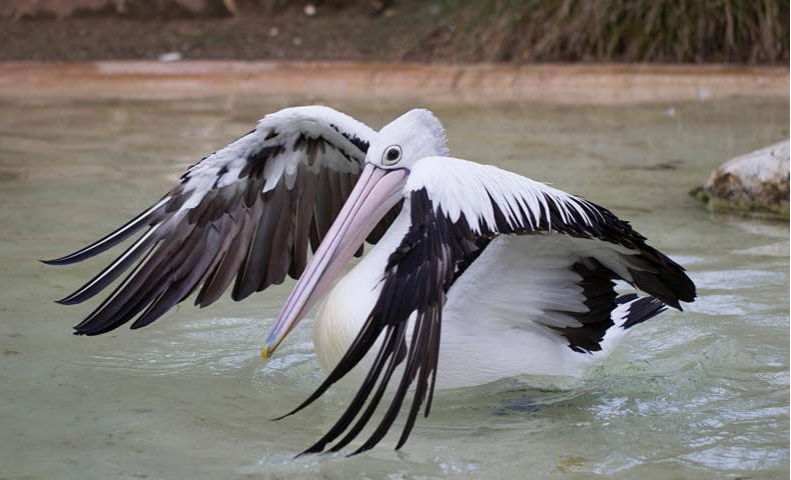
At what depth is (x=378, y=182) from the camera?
3566 millimetres

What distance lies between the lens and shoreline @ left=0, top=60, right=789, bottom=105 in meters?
7.59

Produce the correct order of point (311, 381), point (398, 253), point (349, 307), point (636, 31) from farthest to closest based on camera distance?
point (636, 31), point (311, 381), point (349, 307), point (398, 253)

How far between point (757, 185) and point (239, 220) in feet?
8.65

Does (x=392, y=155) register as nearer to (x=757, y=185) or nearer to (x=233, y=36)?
(x=757, y=185)

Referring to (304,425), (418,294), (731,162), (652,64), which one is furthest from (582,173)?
(418,294)

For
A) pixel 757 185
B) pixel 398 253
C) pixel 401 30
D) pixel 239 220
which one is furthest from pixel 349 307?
pixel 401 30

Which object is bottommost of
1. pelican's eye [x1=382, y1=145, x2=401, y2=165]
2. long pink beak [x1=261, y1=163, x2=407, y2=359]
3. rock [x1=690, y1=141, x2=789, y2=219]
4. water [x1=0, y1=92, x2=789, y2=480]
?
water [x1=0, y1=92, x2=789, y2=480]

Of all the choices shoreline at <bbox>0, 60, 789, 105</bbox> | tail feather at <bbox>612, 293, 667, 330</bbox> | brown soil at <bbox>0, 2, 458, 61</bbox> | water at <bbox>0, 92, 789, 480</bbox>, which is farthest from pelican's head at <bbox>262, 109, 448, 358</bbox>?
brown soil at <bbox>0, 2, 458, 61</bbox>

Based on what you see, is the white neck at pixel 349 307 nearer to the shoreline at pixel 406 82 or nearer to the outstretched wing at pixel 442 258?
the outstretched wing at pixel 442 258

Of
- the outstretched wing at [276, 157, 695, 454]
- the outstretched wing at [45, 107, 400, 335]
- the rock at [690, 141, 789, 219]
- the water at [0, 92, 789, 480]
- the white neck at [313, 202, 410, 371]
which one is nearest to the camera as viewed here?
the outstretched wing at [276, 157, 695, 454]

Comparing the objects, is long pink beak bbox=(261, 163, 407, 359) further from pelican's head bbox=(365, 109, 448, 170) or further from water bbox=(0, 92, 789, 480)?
water bbox=(0, 92, 789, 480)

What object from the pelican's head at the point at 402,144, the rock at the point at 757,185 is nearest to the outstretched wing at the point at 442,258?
the pelican's head at the point at 402,144

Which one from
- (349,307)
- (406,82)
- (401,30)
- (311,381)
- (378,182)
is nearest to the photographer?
(349,307)

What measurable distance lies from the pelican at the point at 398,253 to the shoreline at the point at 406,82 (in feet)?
11.9
